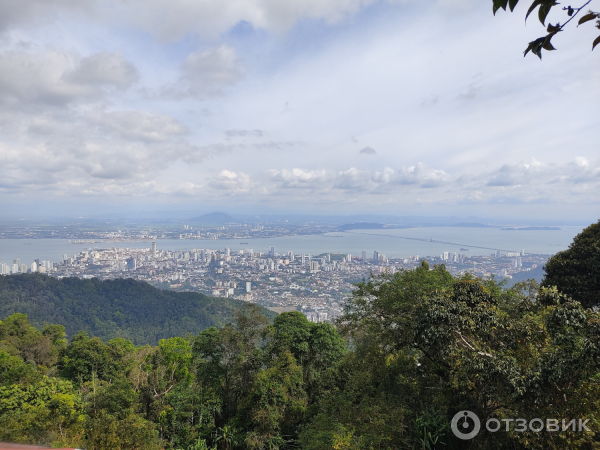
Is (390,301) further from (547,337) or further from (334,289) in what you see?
(334,289)

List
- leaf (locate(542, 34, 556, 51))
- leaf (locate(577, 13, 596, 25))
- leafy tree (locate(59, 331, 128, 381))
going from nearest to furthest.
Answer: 1. leaf (locate(577, 13, 596, 25))
2. leaf (locate(542, 34, 556, 51))
3. leafy tree (locate(59, 331, 128, 381))

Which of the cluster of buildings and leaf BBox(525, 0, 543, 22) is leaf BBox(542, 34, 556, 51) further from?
the cluster of buildings

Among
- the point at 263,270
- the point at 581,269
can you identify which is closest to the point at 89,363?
the point at 581,269

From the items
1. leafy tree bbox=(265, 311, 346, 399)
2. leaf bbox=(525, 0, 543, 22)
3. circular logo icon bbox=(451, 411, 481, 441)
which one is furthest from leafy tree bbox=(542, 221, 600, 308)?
leaf bbox=(525, 0, 543, 22)

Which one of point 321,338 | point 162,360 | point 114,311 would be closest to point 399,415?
point 321,338

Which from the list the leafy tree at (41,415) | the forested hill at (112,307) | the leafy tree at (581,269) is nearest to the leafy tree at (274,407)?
the leafy tree at (41,415)

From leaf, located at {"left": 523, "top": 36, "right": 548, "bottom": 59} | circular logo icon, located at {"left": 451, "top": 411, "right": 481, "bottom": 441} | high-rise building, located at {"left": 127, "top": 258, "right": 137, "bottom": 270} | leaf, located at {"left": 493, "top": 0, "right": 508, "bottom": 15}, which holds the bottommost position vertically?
high-rise building, located at {"left": 127, "top": 258, "right": 137, "bottom": 270}

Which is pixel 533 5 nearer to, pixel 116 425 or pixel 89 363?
pixel 116 425

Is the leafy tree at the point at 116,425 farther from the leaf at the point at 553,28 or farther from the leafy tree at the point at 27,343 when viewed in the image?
the leafy tree at the point at 27,343
